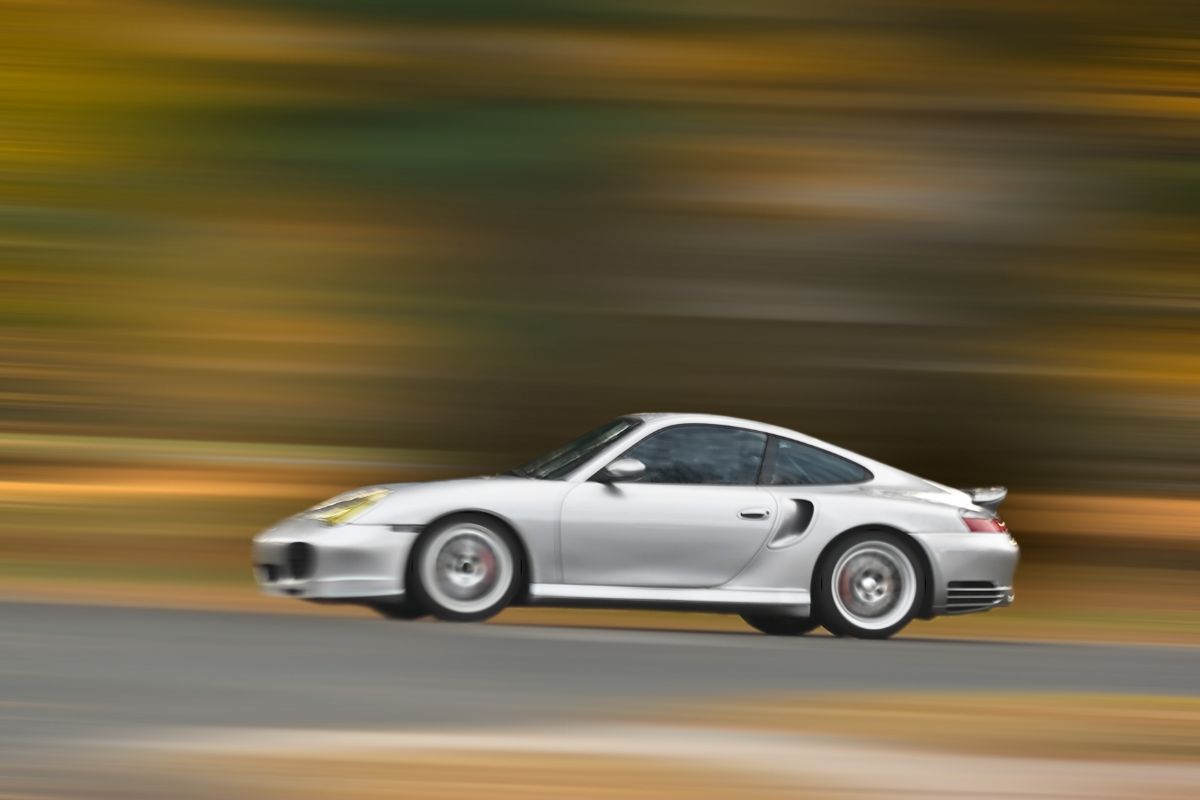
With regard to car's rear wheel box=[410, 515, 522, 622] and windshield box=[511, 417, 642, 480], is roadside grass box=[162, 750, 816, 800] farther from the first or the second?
windshield box=[511, 417, 642, 480]

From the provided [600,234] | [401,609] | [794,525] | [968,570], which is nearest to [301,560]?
[401,609]

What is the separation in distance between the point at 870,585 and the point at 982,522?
Result: 2.51 ft

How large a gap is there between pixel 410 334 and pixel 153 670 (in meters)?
9.50

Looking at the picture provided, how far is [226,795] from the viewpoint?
5.36 metres

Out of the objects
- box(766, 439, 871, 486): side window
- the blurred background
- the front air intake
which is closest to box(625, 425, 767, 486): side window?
box(766, 439, 871, 486): side window

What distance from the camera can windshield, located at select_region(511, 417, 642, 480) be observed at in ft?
35.3

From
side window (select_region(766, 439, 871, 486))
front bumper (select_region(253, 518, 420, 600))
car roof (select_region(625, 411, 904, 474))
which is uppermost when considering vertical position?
car roof (select_region(625, 411, 904, 474))

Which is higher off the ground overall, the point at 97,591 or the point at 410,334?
the point at 410,334

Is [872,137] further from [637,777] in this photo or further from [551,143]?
[637,777]

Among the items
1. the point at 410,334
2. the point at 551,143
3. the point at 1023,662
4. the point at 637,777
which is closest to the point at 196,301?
the point at 410,334

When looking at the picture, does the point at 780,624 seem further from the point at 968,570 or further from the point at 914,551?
the point at 968,570

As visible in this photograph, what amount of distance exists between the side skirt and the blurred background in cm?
643

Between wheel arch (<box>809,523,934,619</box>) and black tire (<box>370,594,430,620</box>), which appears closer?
black tire (<box>370,594,430,620</box>)

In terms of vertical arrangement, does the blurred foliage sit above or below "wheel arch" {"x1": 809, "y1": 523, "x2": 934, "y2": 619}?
above
